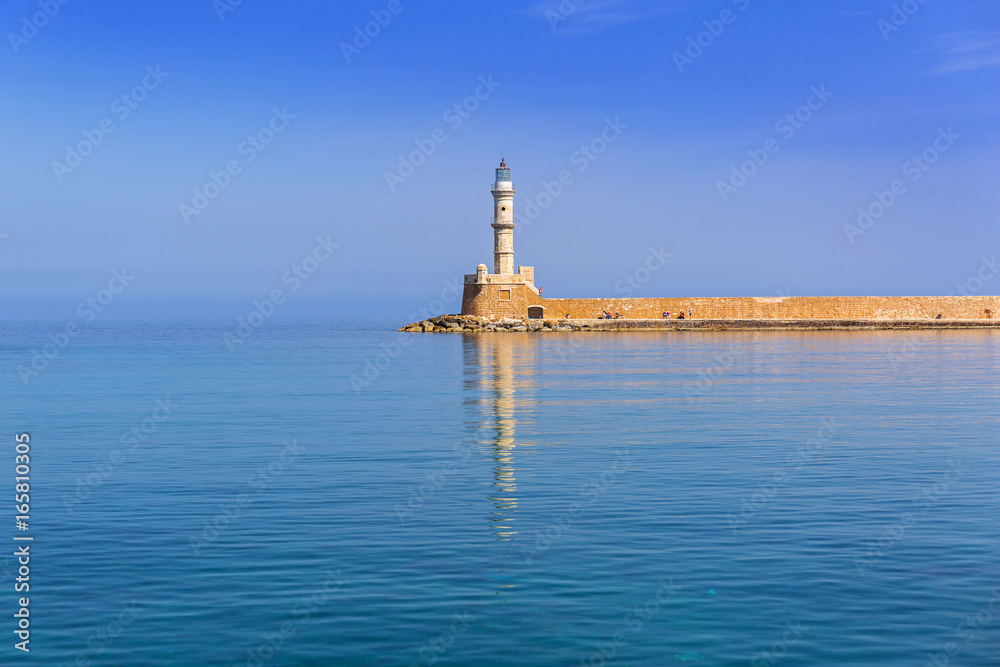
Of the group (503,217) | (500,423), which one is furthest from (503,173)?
(500,423)

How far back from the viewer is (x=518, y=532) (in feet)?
34.2

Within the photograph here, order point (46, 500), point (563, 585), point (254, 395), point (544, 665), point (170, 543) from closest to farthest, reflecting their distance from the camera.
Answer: point (544, 665), point (563, 585), point (170, 543), point (46, 500), point (254, 395)

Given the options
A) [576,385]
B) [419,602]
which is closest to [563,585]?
[419,602]

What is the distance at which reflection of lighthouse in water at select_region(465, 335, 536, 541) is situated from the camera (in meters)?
11.4

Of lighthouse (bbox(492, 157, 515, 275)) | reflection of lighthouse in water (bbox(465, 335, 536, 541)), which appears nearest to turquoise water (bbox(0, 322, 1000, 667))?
reflection of lighthouse in water (bbox(465, 335, 536, 541))

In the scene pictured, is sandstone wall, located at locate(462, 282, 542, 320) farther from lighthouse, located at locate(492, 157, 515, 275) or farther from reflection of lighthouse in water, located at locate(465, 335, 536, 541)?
reflection of lighthouse in water, located at locate(465, 335, 536, 541)

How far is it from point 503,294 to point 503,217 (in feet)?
19.2

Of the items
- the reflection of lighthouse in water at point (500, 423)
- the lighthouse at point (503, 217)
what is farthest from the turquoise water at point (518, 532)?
the lighthouse at point (503, 217)

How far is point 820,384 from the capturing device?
2819 centimetres

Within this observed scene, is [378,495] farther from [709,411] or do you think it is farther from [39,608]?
[709,411]

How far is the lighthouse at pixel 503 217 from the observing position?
67.1 metres

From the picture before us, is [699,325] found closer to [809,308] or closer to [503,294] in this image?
[809,308]

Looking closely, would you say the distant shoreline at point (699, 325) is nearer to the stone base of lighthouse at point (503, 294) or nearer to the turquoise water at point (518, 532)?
the stone base of lighthouse at point (503, 294)

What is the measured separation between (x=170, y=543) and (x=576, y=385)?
19.4 meters
